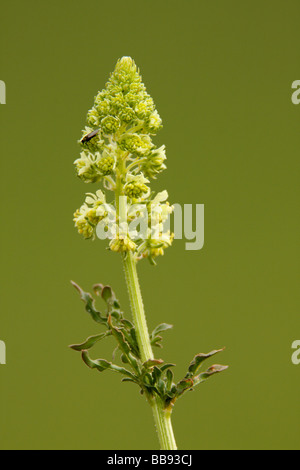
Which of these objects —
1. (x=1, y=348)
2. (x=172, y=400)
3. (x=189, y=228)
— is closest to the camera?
(x=172, y=400)

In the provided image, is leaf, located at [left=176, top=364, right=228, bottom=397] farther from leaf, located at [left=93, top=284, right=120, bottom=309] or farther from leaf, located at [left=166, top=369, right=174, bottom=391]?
leaf, located at [left=93, top=284, right=120, bottom=309]

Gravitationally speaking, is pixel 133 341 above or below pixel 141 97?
below

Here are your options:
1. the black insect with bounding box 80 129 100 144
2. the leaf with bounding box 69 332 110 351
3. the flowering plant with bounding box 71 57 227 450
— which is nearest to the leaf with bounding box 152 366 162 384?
the flowering plant with bounding box 71 57 227 450

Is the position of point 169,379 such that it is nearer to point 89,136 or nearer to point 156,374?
point 156,374

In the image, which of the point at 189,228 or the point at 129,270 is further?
the point at 189,228

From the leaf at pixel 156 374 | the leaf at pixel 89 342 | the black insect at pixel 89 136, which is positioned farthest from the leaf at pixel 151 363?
the black insect at pixel 89 136

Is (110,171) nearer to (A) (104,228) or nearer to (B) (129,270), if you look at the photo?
(A) (104,228)

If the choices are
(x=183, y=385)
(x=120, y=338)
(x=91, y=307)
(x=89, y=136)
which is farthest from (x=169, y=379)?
(x=89, y=136)
